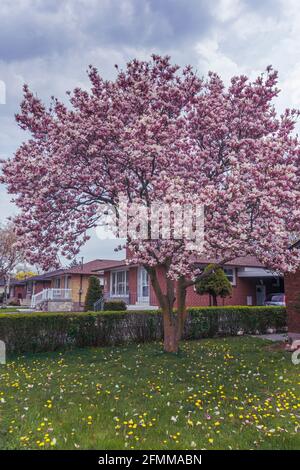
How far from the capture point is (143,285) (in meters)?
25.5

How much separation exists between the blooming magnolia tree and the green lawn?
7.38 feet

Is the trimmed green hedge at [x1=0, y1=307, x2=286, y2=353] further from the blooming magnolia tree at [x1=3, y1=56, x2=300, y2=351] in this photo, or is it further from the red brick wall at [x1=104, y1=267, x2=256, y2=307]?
the red brick wall at [x1=104, y1=267, x2=256, y2=307]

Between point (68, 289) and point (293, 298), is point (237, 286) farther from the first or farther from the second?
point (68, 289)

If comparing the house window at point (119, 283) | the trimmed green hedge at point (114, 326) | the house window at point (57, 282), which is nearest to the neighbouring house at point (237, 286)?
the house window at point (119, 283)

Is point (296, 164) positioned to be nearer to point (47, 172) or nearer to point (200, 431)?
point (47, 172)

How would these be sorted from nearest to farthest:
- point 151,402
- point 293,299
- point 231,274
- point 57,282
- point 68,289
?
1. point 151,402
2. point 293,299
3. point 231,274
4. point 68,289
5. point 57,282

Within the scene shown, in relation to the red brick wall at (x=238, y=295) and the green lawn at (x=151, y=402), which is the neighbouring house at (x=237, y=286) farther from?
the green lawn at (x=151, y=402)

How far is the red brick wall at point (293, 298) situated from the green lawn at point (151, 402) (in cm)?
248

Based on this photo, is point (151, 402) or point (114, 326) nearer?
point (151, 402)

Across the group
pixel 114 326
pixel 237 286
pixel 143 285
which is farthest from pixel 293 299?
pixel 143 285

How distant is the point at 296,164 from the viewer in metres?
8.62

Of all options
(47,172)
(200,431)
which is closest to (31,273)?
(47,172)

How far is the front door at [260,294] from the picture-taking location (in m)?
25.9

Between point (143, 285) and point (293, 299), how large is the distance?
46.9ft
